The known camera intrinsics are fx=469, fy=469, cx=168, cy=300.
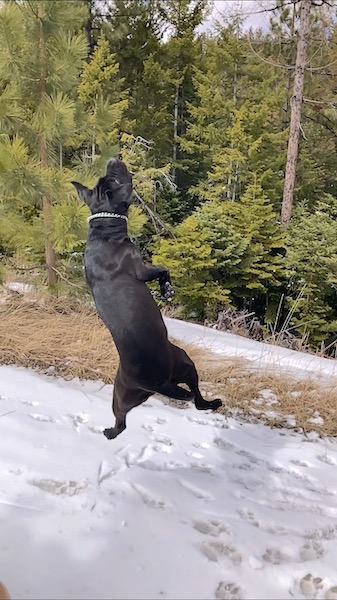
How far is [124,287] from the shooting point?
163cm

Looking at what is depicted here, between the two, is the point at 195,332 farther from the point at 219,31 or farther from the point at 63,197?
the point at 219,31

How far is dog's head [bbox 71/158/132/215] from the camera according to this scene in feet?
5.43

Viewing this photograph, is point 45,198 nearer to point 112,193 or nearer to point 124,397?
point 112,193

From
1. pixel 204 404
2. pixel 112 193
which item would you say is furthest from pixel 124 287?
pixel 204 404

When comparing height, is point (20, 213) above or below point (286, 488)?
above

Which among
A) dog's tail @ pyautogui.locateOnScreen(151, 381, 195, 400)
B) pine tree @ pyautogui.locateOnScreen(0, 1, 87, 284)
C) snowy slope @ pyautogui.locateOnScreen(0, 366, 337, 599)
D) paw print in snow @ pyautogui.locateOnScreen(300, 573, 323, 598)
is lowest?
snowy slope @ pyautogui.locateOnScreen(0, 366, 337, 599)

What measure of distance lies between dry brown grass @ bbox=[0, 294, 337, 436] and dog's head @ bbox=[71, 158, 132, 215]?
1.98m

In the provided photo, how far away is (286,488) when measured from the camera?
232cm

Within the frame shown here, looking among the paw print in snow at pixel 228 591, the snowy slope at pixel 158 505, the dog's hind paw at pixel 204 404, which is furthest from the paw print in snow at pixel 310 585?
the dog's hind paw at pixel 204 404

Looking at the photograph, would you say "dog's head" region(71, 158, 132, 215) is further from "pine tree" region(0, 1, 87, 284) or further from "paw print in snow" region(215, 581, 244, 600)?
"pine tree" region(0, 1, 87, 284)

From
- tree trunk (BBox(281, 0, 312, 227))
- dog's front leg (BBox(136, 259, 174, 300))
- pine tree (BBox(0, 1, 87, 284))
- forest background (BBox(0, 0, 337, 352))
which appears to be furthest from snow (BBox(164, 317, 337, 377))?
tree trunk (BBox(281, 0, 312, 227))

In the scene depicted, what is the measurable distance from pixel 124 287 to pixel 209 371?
230 cm

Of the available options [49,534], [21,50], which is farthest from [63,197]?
[49,534]

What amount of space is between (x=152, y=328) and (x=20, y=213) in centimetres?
363
